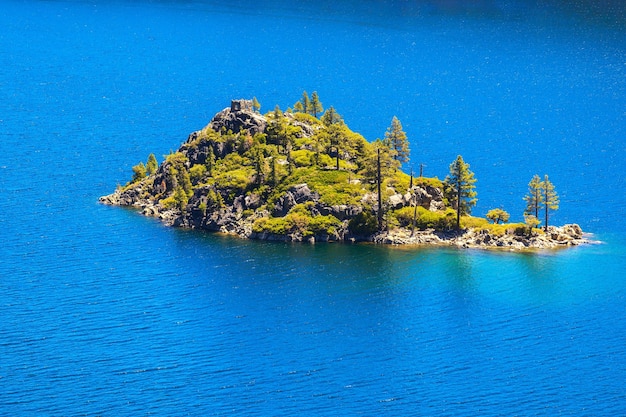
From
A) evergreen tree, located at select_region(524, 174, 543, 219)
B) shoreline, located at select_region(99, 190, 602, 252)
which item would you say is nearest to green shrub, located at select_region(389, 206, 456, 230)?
shoreline, located at select_region(99, 190, 602, 252)

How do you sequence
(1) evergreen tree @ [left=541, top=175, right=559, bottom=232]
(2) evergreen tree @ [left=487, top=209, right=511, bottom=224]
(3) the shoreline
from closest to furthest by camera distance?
(3) the shoreline, (1) evergreen tree @ [left=541, top=175, right=559, bottom=232], (2) evergreen tree @ [left=487, top=209, right=511, bottom=224]

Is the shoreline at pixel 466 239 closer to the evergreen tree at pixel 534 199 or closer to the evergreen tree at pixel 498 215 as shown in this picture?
the evergreen tree at pixel 534 199

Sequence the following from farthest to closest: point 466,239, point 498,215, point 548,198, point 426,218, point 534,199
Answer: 1. point 498,215
2. point 426,218
3. point 548,198
4. point 534,199
5. point 466,239

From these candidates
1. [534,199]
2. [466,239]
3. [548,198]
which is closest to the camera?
[466,239]

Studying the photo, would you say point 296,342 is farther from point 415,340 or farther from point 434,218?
point 434,218

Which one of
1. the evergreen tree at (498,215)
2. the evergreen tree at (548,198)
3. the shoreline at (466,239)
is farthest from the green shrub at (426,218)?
the evergreen tree at (548,198)

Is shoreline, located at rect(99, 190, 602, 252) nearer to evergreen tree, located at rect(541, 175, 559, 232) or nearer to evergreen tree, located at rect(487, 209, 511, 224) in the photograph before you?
evergreen tree, located at rect(541, 175, 559, 232)

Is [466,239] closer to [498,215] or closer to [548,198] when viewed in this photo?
[498,215]

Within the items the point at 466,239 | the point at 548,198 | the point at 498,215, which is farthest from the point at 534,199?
the point at 466,239

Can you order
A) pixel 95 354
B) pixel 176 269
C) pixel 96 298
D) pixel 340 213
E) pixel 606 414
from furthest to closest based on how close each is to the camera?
pixel 340 213 → pixel 176 269 → pixel 96 298 → pixel 95 354 → pixel 606 414

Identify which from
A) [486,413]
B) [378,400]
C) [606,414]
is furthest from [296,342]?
[606,414]

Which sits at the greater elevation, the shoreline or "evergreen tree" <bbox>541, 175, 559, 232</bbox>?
"evergreen tree" <bbox>541, 175, 559, 232</bbox>
